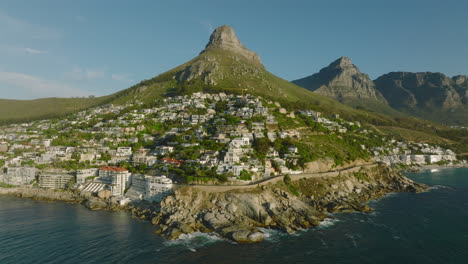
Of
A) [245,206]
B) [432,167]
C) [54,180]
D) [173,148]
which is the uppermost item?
[173,148]

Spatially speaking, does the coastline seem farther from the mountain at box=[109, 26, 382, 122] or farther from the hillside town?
the mountain at box=[109, 26, 382, 122]

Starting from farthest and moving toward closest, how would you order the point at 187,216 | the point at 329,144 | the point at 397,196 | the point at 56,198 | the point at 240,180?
the point at 329,144 < the point at 397,196 < the point at 56,198 < the point at 240,180 < the point at 187,216

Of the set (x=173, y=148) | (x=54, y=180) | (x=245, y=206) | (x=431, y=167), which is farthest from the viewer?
(x=431, y=167)

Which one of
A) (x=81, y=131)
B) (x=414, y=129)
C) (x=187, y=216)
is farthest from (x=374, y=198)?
(x=414, y=129)

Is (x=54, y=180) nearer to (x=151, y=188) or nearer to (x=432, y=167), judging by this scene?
(x=151, y=188)

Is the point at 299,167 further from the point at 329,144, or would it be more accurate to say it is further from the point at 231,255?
the point at 231,255

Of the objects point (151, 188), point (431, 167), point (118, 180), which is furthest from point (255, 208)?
point (431, 167)
